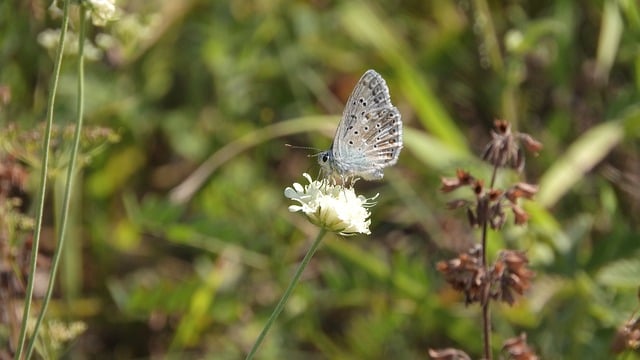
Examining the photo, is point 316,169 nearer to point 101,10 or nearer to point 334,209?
→ point 334,209

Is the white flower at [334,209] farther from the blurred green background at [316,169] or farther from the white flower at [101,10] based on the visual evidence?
the blurred green background at [316,169]

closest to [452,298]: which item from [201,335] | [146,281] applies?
[201,335]

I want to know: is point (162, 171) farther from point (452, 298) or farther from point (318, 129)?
point (452, 298)

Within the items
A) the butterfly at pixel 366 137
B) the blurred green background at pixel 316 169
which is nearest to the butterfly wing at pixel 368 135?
the butterfly at pixel 366 137

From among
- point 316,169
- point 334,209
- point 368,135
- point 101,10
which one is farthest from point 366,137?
point 316,169

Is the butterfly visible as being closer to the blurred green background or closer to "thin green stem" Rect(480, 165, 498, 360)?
"thin green stem" Rect(480, 165, 498, 360)
